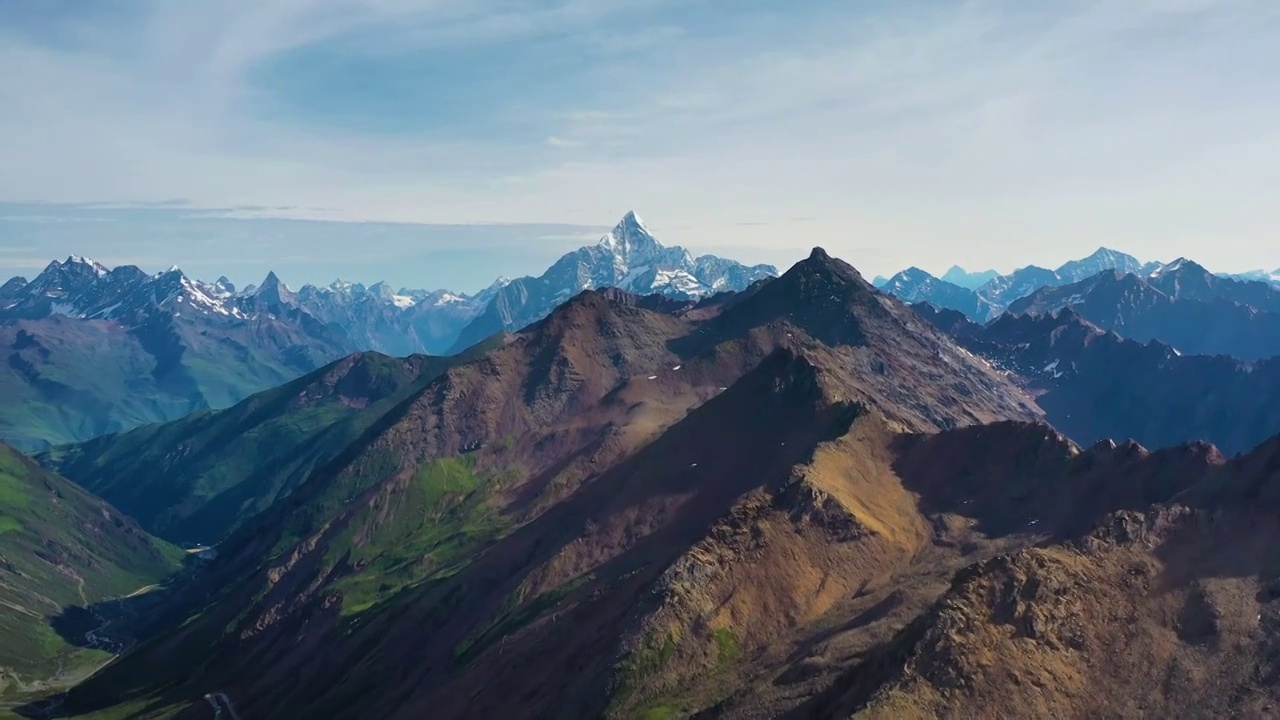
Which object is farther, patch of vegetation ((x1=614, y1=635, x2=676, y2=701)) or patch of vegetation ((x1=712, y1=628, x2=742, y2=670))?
patch of vegetation ((x1=712, y1=628, x2=742, y2=670))

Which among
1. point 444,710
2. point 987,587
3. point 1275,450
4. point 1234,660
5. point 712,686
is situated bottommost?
point 444,710

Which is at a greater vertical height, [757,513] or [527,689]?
[757,513]

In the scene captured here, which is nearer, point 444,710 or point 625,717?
point 625,717

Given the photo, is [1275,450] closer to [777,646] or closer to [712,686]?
[777,646]

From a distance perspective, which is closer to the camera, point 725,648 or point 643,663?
point 643,663

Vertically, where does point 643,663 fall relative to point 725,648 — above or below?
above

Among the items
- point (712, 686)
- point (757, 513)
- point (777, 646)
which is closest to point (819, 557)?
point (757, 513)

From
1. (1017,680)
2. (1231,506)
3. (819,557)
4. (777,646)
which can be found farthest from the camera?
(819,557)

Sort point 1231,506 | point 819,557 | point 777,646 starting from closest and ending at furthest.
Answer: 1. point 1231,506
2. point 777,646
3. point 819,557

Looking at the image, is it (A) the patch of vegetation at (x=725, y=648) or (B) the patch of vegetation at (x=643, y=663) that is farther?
(A) the patch of vegetation at (x=725, y=648)
